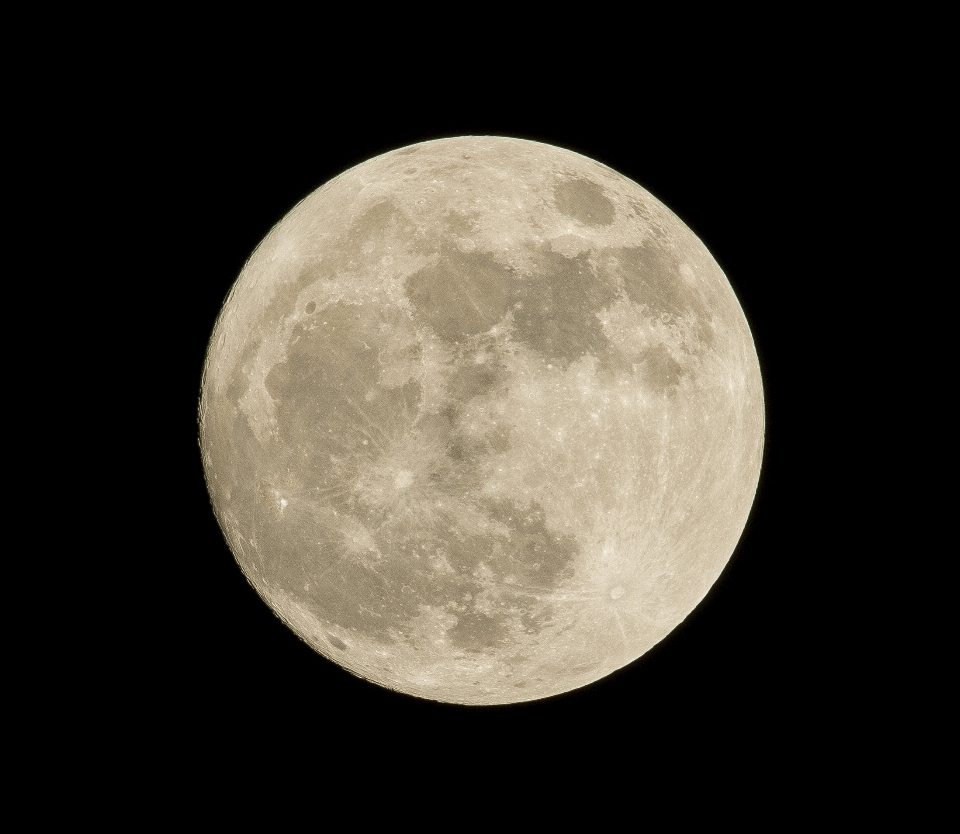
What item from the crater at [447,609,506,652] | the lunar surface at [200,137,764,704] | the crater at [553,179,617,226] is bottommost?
the crater at [447,609,506,652]

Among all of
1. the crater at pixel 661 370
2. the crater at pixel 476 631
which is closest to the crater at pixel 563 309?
the crater at pixel 661 370

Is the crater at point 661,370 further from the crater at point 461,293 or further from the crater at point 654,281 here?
the crater at point 461,293

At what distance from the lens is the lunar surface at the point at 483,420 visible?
158 inches

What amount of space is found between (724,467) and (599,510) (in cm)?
86

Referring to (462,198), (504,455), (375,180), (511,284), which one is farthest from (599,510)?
(375,180)

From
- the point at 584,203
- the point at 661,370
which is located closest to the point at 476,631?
the point at 661,370

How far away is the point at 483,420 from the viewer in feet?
13.0

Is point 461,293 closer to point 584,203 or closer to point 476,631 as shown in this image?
point 584,203

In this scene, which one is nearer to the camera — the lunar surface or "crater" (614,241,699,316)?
the lunar surface


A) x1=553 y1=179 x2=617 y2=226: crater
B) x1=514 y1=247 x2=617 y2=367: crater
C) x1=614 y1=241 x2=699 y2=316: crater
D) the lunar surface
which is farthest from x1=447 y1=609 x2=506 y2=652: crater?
x1=553 y1=179 x2=617 y2=226: crater

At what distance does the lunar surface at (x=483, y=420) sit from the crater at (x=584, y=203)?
1cm

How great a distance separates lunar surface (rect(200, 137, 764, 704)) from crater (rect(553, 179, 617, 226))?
1 centimetres

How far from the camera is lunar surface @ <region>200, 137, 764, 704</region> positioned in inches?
158

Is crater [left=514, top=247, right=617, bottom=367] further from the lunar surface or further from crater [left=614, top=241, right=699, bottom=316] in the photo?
crater [left=614, top=241, right=699, bottom=316]
